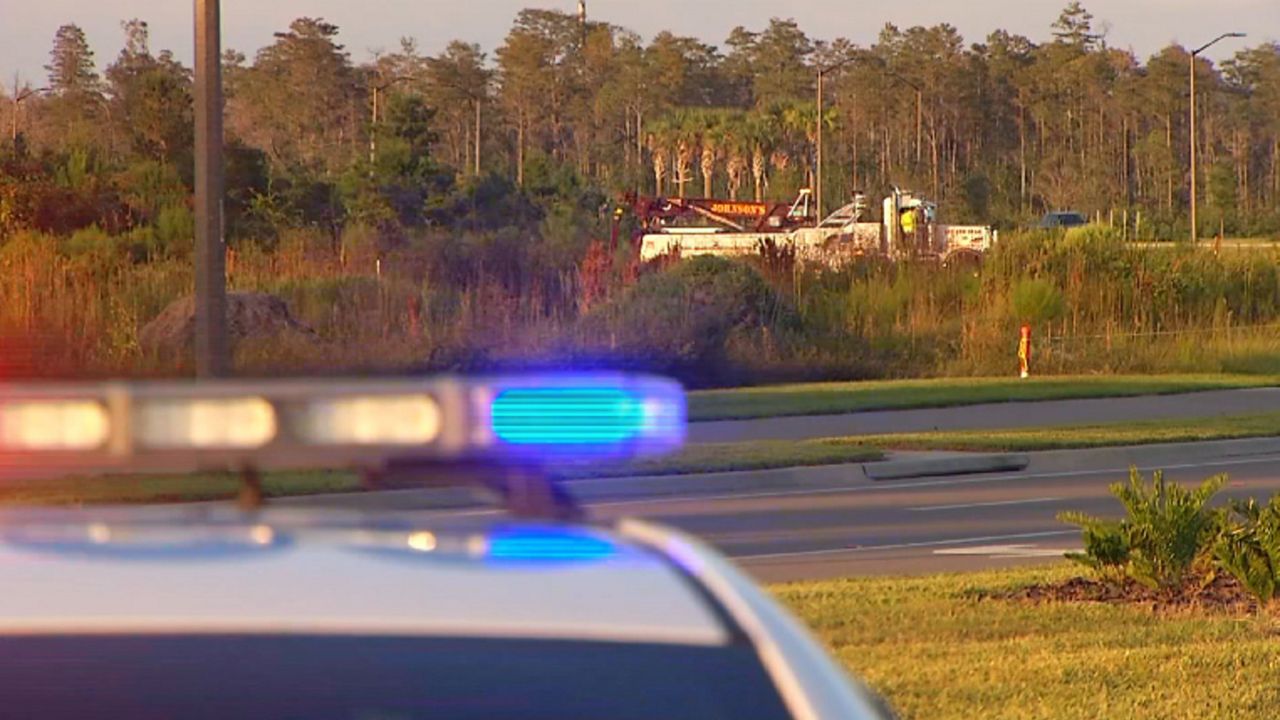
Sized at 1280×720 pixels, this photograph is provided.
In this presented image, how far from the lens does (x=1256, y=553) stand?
357 inches

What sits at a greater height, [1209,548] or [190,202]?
[190,202]

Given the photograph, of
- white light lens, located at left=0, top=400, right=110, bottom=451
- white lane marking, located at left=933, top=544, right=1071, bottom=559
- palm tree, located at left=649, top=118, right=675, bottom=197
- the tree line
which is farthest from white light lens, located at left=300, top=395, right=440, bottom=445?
palm tree, located at left=649, top=118, right=675, bottom=197

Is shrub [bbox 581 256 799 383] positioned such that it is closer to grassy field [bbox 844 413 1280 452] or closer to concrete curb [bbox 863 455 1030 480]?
grassy field [bbox 844 413 1280 452]

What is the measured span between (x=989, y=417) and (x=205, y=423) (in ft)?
65.1

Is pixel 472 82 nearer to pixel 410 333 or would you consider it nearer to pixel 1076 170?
pixel 1076 170

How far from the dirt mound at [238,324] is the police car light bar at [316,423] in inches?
889

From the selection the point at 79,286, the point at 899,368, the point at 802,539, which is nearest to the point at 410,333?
the point at 79,286

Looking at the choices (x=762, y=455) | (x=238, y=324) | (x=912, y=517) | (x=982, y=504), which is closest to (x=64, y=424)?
(x=912, y=517)

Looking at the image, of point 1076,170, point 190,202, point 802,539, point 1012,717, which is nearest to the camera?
point 1012,717

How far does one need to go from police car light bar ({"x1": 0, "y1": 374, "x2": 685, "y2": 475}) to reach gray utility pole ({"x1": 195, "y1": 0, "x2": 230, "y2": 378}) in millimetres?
12176

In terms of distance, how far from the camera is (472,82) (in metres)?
94.6

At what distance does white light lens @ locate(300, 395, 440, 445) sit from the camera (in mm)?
2555

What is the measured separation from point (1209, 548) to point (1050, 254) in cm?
2408

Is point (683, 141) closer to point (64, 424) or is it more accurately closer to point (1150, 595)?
point (1150, 595)
